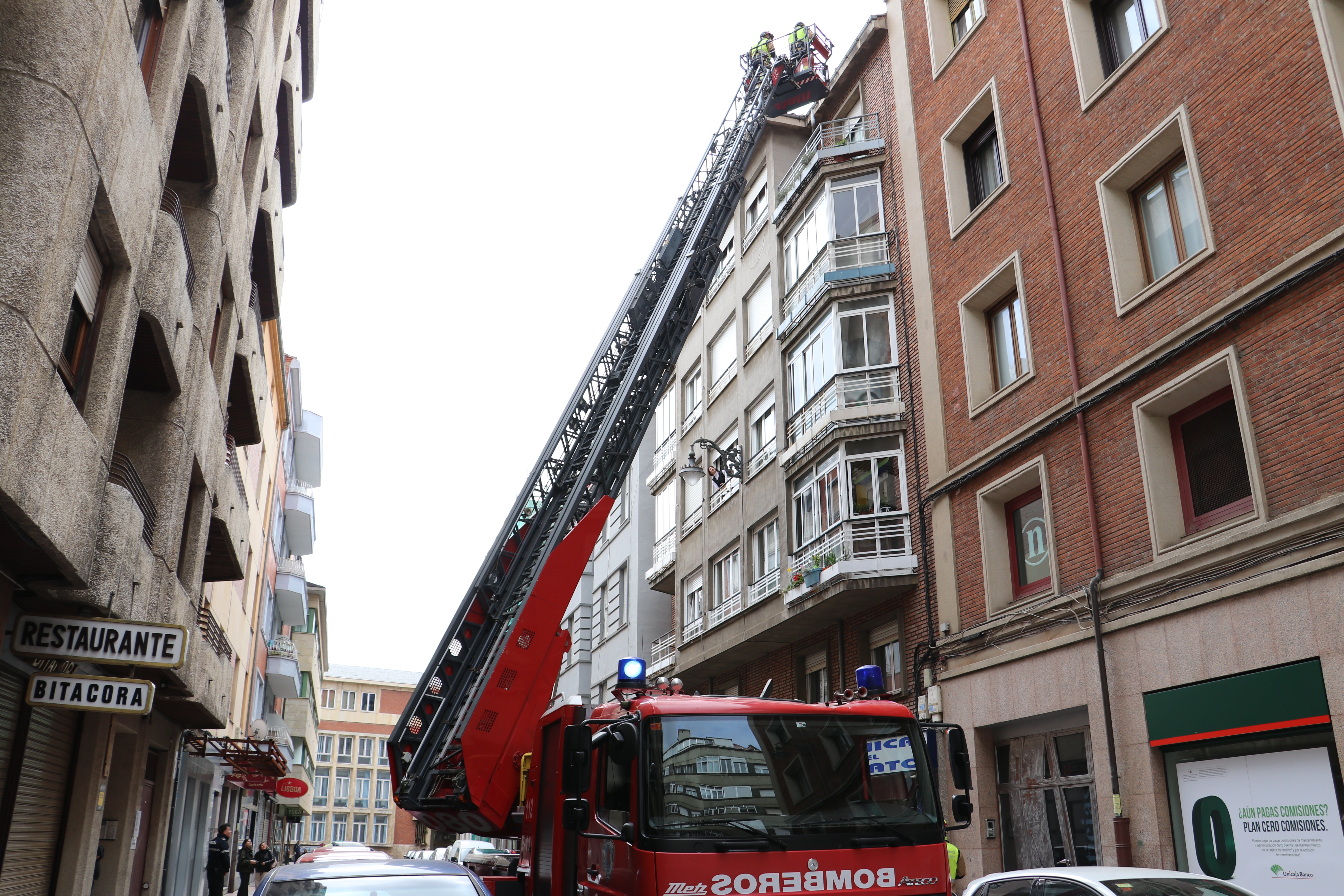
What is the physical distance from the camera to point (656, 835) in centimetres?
661

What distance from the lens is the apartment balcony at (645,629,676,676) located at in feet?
92.8

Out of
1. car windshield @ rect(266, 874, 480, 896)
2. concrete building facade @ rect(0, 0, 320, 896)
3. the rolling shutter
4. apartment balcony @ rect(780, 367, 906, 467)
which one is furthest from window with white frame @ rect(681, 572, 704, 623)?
car windshield @ rect(266, 874, 480, 896)

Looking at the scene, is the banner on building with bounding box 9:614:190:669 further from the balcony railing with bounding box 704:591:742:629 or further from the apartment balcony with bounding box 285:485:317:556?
the apartment balcony with bounding box 285:485:317:556

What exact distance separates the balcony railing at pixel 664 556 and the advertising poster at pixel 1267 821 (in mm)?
18296

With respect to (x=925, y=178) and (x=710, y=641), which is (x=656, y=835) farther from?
(x=710, y=641)

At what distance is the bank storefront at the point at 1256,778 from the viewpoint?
380 inches

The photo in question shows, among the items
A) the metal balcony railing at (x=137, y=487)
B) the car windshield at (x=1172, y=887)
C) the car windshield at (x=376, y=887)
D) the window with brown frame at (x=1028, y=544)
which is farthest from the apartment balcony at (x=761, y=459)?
the car windshield at (x=376, y=887)

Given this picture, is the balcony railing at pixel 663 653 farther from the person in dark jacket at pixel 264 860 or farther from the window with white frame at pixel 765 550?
the person in dark jacket at pixel 264 860

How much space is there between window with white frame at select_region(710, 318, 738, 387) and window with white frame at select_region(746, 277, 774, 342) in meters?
0.61

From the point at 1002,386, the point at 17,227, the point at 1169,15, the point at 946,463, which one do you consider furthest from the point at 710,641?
the point at 17,227

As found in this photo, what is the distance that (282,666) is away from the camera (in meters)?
36.3

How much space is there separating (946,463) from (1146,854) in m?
7.00

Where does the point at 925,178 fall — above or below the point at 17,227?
above

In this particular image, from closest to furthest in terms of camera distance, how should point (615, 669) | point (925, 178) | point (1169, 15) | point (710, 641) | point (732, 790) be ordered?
point (732, 790) → point (1169, 15) → point (925, 178) → point (710, 641) → point (615, 669)
